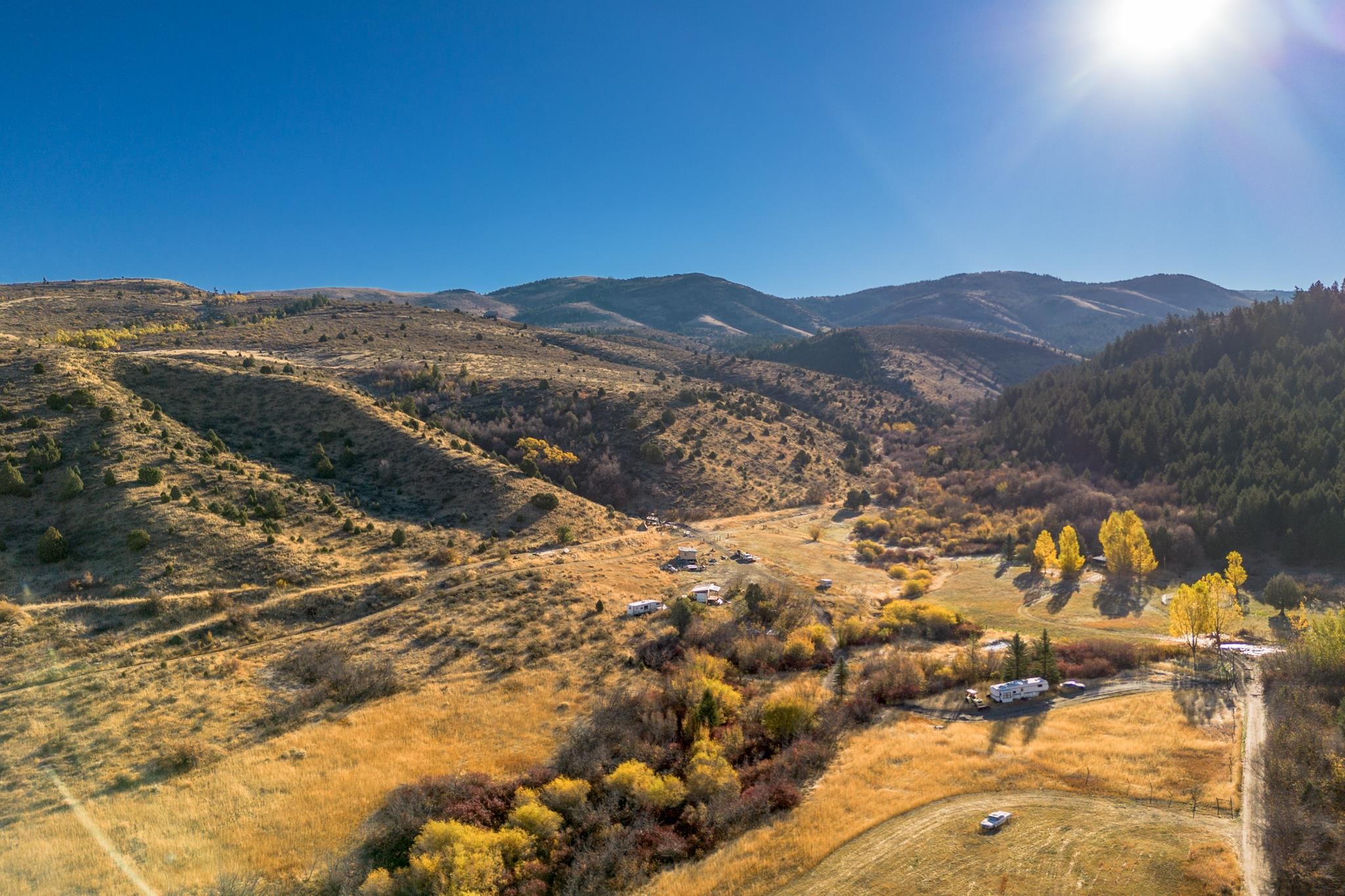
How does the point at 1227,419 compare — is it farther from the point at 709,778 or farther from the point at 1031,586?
the point at 709,778

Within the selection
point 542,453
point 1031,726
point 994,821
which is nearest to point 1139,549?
point 1031,726

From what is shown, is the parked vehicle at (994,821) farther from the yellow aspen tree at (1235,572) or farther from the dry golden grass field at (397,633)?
the yellow aspen tree at (1235,572)

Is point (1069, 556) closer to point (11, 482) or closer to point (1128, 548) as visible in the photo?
point (1128, 548)

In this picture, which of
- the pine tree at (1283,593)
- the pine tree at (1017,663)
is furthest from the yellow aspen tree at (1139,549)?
the pine tree at (1017,663)

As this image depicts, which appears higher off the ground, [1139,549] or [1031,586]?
[1139,549]

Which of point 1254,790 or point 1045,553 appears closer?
point 1254,790

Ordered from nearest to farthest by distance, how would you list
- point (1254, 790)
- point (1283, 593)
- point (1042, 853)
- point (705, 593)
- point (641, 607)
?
point (1042, 853) < point (1254, 790) < point (641, 607) < point (705, 593) < point (1283, 593)

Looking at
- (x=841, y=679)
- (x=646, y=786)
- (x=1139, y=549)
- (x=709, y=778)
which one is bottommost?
(x=709, y=778)

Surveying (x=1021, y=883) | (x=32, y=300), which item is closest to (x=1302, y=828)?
(x=1021, y=883)

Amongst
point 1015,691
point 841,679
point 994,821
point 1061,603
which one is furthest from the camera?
point 1061,603
